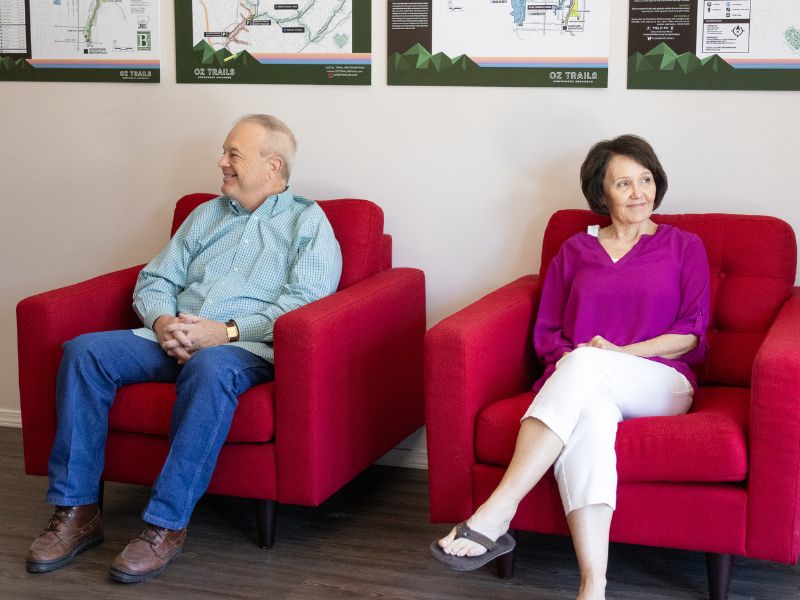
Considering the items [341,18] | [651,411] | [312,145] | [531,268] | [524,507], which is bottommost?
[524,507]

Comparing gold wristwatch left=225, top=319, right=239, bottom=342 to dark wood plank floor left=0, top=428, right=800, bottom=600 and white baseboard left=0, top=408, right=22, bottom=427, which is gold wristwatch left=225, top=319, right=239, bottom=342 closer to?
dark wood plank floor left=0, top=428, right=800, bottom=600

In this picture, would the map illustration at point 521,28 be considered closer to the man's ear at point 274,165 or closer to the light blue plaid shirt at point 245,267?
the man's ear at point 274,165

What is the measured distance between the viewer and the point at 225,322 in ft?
10.1

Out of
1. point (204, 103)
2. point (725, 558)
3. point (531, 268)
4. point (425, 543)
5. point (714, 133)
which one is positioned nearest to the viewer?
point (725, 558)

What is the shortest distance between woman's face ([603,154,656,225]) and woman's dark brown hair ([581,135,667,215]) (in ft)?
0.06

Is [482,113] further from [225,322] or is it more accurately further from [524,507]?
[524,507]

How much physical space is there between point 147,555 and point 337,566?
0.49 metres

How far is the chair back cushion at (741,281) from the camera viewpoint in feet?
9.71

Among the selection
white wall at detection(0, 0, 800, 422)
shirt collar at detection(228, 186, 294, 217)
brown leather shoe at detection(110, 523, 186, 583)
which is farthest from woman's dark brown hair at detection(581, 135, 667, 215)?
brown leather shoe at detection(110, 523, 186, 583)

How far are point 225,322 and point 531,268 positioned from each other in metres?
1.03

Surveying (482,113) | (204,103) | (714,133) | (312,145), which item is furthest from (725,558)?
(204,103)

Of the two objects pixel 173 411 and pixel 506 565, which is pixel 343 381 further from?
pixel 506 565

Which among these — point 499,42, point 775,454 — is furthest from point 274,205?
point 775,454

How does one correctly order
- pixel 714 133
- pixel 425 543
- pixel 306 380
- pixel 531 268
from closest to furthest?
pixel 306 380 → pixel 425 543 → pixel 714 133 → pixel 531 268
